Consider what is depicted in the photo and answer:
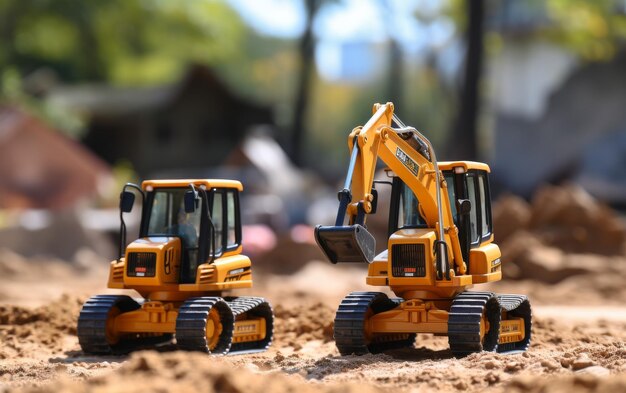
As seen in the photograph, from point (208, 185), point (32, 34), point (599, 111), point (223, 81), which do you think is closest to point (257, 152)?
point (223, 81)

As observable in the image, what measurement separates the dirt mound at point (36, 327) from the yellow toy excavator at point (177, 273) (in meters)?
1.11

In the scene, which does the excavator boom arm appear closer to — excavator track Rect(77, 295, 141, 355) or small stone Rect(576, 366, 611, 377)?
small stone Rect(576, 366, 611, 377)

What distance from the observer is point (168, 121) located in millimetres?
41938

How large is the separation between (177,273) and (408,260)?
2.74 m

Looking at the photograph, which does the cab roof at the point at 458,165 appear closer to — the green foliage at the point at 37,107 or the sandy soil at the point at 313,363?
the sandy soil at the point at 313,363

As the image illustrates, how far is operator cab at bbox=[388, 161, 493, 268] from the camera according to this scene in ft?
38.8

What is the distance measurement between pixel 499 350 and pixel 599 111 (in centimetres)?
2556

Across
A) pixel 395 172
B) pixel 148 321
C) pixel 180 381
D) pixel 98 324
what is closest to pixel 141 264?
pixel 148 321

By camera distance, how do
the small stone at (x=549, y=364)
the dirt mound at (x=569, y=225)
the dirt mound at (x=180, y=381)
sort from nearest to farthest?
the dirt mound at (x=180, y=381), the small stone at (x=549, y=364), the dirt mound at (x=569, y=225)

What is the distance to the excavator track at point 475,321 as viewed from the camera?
36.4 ft

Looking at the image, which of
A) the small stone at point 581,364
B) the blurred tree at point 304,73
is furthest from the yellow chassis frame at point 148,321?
the blurred tree at point 304,73

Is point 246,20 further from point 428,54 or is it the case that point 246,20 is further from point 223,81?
point 223,81

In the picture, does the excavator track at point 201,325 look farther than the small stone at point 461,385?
Yes

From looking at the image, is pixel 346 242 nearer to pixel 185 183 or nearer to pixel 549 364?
pixel 549 364
